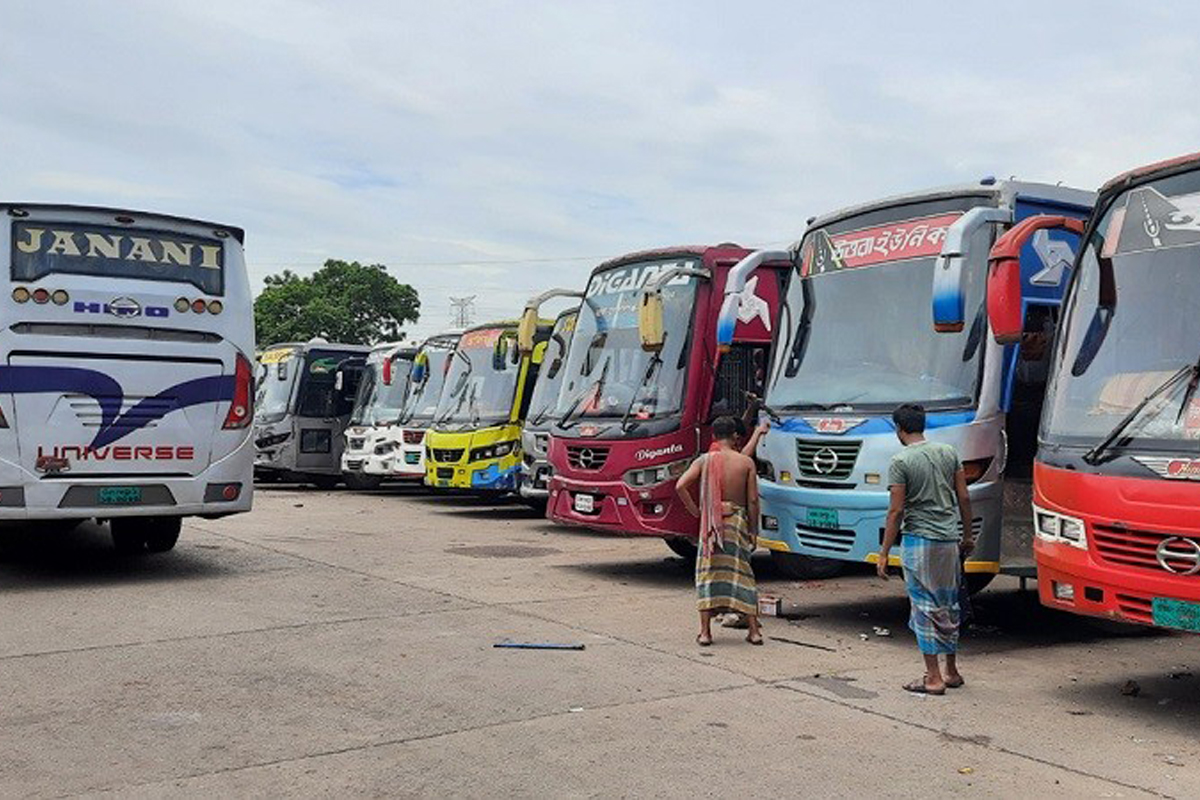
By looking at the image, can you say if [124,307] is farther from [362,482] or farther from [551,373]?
[362,482]

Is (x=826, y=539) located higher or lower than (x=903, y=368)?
lower

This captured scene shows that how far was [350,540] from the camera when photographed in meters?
14.5

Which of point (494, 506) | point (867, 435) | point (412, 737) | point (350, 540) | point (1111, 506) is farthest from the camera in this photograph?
point (494, 506)

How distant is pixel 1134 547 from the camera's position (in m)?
6.27

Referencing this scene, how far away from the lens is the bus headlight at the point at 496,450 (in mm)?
17844

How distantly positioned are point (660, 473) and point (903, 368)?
2.89 metres

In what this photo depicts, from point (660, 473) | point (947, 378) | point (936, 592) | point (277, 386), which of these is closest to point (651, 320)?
point (660, 473)

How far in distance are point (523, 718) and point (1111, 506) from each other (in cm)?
326

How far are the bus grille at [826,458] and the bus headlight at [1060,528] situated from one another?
170cm

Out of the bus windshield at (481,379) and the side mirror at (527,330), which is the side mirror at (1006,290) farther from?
the bus windshield at (481,379)

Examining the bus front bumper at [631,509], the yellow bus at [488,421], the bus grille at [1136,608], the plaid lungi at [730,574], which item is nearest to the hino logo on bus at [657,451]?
the bus front bumper at [631,509]

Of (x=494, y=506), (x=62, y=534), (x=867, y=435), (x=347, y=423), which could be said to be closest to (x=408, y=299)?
(x=347, y=423)

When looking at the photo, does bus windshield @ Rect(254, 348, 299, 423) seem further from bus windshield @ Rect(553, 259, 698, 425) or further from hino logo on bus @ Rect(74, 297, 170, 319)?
hino logo on bus @ Rect(74, 297, 170, 319)

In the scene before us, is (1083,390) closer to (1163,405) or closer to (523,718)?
(1163,405)
